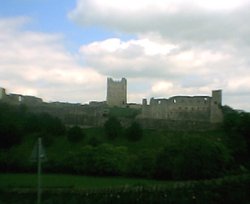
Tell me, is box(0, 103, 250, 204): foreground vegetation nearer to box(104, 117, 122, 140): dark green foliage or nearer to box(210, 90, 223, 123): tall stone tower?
box(104, 117, 122, 140): dark green foliage

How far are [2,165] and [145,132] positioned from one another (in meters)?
25.7

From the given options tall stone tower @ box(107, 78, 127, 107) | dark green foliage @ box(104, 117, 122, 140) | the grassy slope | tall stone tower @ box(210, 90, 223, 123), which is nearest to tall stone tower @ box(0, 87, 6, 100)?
tall stone tower @ box(107, 78, 127, 107)

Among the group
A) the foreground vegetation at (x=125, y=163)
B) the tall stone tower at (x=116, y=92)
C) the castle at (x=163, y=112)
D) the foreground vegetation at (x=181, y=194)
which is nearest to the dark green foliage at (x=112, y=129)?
the foreground vegetation at (x=125, y=163)

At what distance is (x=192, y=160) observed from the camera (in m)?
43.6

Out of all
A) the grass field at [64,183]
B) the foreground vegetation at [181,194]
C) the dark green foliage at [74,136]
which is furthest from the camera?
the dark green foliage at [74,136]

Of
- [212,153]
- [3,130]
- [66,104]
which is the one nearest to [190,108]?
[66,104]

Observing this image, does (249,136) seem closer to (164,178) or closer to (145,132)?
(145,132)

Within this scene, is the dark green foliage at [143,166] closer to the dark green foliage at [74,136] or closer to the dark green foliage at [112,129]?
the dark green foliage at [74,136]

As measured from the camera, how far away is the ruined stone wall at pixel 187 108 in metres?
82.3

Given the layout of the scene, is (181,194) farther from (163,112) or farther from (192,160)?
(163,112)

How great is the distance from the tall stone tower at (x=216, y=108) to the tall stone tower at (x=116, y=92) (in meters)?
29.3

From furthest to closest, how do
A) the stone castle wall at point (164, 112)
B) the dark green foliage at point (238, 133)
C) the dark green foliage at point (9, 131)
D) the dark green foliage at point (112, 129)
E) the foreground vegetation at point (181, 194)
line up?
the stone castle wall at point (164, 112) < the dark green foliage at point (112, 129) < the dark green foliage at point (238, 133) < the dark green foliage at point (9, 131) < the foreground vegetation at point (181, 194)

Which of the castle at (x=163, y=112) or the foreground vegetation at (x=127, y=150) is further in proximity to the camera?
the castle at (x=163, y=112)

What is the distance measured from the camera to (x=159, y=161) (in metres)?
47.8
